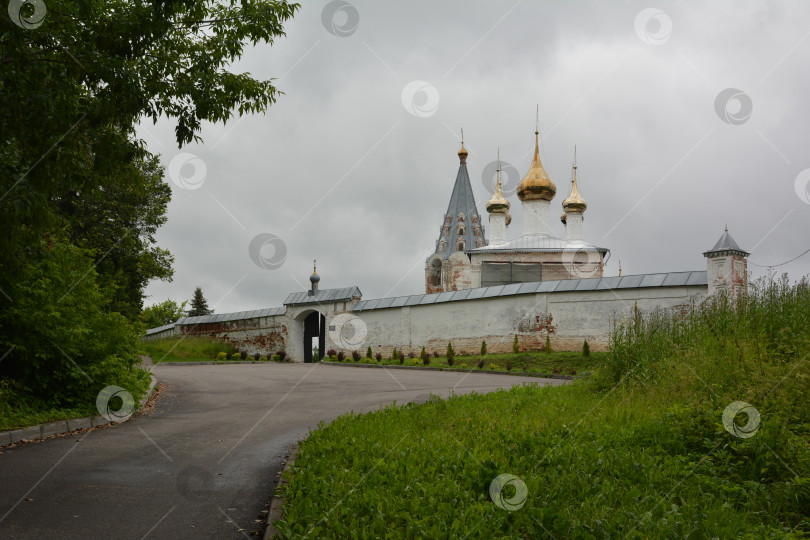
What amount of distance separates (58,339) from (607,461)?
7584mm

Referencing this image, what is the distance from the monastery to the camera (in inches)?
870

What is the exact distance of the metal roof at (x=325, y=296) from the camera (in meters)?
29.9

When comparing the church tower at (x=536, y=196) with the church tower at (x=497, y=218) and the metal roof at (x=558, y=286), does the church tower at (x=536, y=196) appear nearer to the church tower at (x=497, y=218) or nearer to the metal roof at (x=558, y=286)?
the church tower at (x=497, y=218)

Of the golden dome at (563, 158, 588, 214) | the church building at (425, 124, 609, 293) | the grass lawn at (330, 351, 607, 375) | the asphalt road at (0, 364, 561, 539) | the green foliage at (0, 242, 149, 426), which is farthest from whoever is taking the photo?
the golden dome at (563, 158, 588, 214)

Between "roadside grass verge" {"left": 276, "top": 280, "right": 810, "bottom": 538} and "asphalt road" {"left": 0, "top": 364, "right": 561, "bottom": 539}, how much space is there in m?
0.53

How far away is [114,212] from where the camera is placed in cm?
2361

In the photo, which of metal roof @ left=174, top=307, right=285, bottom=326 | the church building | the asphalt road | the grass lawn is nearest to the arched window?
the church building

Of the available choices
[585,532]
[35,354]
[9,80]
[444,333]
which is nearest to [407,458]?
[585,532]

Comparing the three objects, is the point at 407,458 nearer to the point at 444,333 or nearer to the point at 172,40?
the point at 172,40

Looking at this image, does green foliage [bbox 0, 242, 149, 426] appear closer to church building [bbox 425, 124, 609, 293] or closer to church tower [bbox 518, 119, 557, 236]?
church building [bbox 425, 124, 609, 293]

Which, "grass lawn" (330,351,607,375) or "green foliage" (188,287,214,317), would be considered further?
"green foliage" (188,287,214,317)

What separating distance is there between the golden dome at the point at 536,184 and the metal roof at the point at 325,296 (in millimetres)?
21924

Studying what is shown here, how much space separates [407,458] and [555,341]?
64.0ft

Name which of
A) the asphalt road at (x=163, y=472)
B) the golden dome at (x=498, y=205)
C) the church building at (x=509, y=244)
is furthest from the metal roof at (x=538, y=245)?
the asphalt road at (x=163, y=472)
